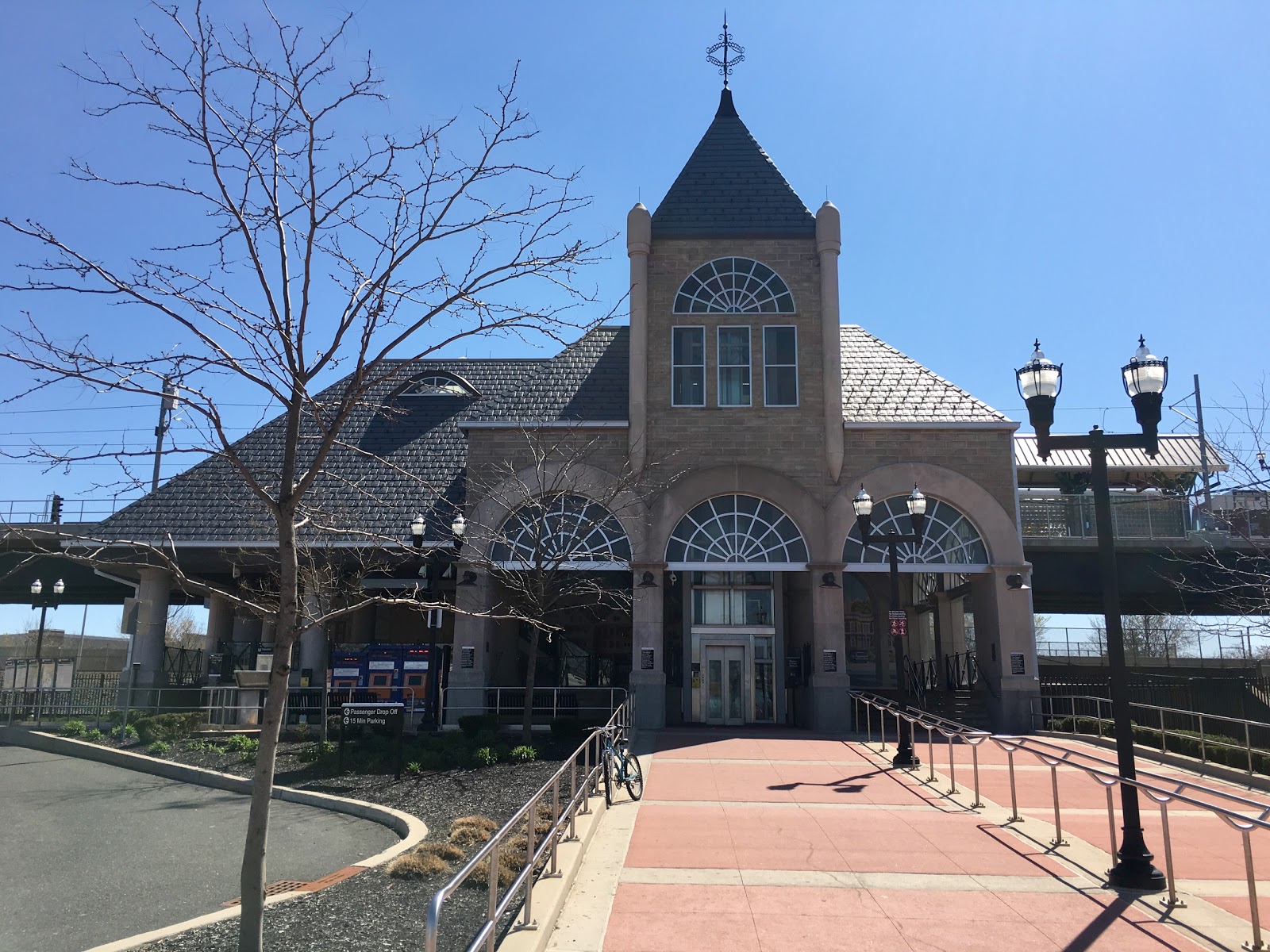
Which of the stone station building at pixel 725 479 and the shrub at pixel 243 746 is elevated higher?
the stone station building at pixel 725 479

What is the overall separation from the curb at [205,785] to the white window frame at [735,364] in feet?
46.6

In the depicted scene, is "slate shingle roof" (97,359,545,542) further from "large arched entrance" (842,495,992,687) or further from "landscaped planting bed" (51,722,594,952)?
"large arched entrance" (842,495,992,687)

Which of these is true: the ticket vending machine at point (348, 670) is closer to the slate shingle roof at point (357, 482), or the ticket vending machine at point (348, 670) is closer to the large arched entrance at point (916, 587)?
the slate shingle roof at point (357, 482)

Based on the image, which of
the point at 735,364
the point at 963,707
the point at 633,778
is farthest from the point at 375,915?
the point at 963,707

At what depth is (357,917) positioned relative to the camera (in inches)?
303

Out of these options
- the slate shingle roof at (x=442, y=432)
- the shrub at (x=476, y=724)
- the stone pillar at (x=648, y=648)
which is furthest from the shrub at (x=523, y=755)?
the slate shingle roof at (x=442, y=432)

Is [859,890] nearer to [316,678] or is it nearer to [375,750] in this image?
[375,750]

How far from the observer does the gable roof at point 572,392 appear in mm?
25000

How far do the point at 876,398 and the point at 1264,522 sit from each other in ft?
37.5

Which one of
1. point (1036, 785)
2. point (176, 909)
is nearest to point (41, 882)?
point (176, 909)

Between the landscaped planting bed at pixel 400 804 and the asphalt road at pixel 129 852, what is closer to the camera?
the landscaped planting bed at pixel 400 804

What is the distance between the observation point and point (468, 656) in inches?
915

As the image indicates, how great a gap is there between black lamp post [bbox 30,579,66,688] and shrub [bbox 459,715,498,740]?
558 inches

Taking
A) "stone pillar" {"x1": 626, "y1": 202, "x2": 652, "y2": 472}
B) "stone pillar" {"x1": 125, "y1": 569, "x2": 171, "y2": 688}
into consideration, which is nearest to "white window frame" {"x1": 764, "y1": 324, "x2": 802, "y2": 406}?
"stone pillar" {"x1": 626, "y1": 202, "x2": 652, "y2": 472}
